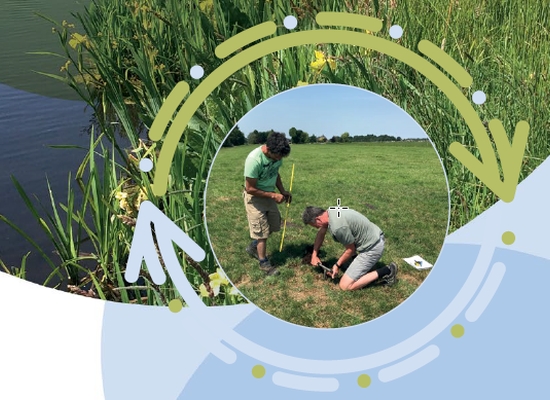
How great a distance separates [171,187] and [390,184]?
803 mm

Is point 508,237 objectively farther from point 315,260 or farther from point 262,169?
Answer: point 262,169

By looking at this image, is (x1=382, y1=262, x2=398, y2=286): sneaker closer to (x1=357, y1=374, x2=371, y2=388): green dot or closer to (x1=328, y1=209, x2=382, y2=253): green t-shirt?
(x1=328, y1=209, x2=382, y2=253): green t-shirt

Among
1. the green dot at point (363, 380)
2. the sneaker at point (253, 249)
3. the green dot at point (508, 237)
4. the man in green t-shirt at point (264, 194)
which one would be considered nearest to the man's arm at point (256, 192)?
the man in green t-shirt at point (264, 194)

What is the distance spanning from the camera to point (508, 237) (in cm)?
133

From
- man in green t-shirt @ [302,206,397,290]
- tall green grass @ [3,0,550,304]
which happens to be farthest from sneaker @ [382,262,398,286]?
tall green grass @ [3,0,550,304]

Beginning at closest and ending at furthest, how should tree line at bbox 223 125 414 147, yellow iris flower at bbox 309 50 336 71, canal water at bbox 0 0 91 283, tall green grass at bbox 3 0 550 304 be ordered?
tree line at bbox 223 125 414 147
yellow iris flower at bbox 309 50 336 71
tall green grass at bbox 3 0 550 304
canal water at bbox 0 0 91 283

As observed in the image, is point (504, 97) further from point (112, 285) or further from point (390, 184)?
point (112, 285)

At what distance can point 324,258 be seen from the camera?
1.25 meters

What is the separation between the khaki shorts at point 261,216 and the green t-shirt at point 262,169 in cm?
3

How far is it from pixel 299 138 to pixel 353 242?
27cm

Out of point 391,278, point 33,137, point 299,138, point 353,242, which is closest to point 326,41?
point 299,138

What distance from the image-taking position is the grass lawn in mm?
1204

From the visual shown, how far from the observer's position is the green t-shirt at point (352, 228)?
1215mm

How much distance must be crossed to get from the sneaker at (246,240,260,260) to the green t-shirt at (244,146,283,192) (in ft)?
0.42
